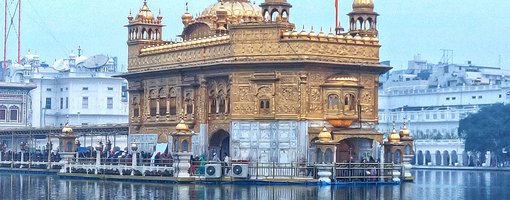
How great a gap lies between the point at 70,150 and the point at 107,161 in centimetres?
469

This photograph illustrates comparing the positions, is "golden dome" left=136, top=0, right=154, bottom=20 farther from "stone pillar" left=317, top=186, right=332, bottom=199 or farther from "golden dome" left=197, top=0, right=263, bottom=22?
"stone pillar" left=317, top=186, right=332, bottom=199

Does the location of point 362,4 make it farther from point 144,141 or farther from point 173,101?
point 144,141

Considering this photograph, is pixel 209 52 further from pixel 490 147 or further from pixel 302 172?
pixel 490 147

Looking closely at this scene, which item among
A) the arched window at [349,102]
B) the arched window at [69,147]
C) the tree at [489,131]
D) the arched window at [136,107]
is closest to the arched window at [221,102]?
the arched window at [349,102]

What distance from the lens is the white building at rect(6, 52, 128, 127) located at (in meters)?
114

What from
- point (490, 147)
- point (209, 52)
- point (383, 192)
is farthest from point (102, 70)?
point (383, 192)

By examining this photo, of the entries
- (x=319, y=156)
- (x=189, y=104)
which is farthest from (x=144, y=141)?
(x=319, y=156)

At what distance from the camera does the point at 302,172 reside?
165 ft

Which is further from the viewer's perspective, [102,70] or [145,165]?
[102,70]

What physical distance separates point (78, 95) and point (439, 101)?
45.5 metres

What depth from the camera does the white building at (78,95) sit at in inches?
4469

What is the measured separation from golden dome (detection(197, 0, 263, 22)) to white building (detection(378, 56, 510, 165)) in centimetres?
6357

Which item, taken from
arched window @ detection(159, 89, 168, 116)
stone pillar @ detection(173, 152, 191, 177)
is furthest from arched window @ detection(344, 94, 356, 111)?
arched window @ detection(159, 89, 168, 116)

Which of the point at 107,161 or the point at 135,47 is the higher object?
the point at 135,47
